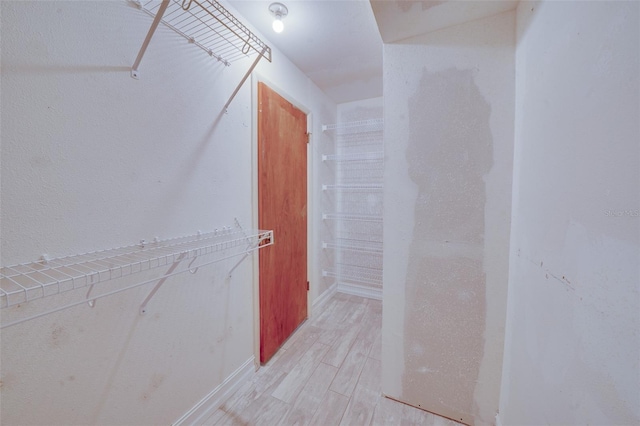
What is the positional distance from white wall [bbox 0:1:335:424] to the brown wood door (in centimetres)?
34

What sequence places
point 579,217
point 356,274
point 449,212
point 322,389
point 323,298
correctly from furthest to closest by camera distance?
point 356,274
point 323,298
point 322,389
point 449,212
point 579,217

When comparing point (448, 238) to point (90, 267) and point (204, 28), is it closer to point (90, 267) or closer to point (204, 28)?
point (90, 267)

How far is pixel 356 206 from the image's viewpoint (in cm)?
291

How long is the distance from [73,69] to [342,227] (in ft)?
8.31

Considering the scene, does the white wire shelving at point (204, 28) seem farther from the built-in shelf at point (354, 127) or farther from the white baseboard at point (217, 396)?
the white baseboard at point (217, 396)

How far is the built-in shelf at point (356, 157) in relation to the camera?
270cm

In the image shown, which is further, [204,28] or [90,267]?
[204,28]

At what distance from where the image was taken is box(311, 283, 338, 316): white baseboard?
2530 millimetres

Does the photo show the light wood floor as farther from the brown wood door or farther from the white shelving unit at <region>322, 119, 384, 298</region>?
the white shelving unit at <region>322, 119, 384, 298</region>

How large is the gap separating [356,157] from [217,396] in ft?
8.14

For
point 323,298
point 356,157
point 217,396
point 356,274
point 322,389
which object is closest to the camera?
point 217,396

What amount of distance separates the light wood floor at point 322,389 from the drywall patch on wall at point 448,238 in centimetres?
31

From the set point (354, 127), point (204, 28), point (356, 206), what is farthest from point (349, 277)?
point (204, 28)

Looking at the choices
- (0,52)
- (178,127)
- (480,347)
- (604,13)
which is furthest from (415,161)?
(0,52)
